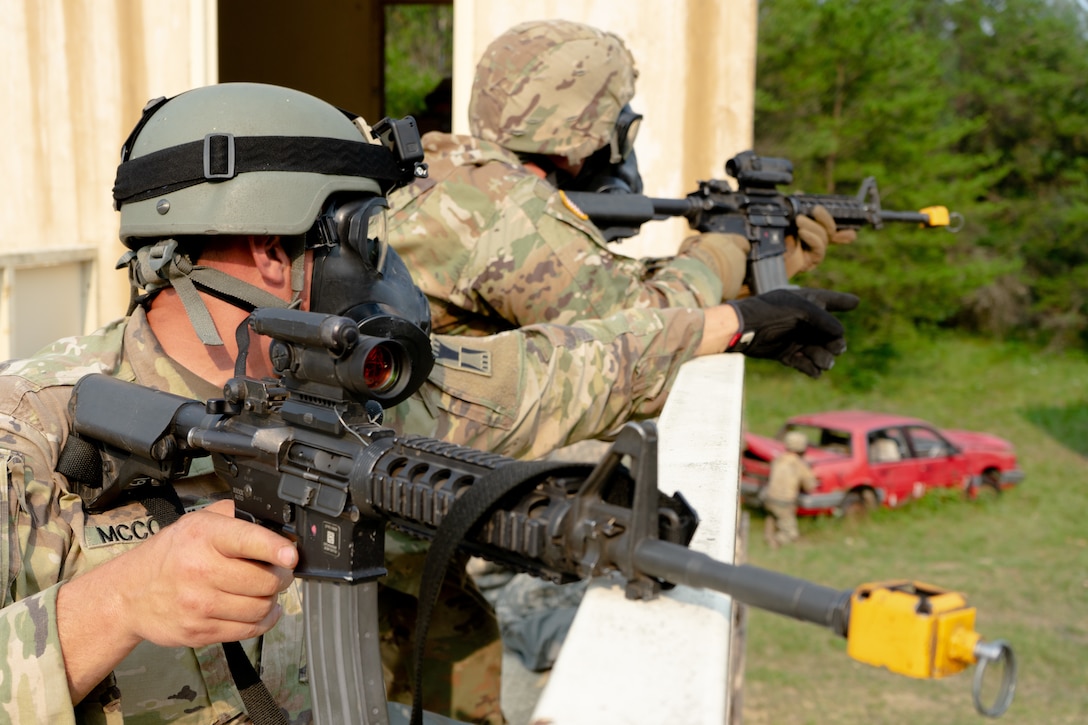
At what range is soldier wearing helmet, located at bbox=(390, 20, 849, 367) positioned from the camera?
3.36 meters

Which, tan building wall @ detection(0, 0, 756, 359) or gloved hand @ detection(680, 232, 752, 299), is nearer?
gloved hand @ detection(680, 232, 752, 299)

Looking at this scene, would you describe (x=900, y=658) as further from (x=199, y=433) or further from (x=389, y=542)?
(x=389, y=542)

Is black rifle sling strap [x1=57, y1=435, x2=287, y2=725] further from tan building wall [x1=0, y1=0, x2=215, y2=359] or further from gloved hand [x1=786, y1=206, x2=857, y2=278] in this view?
tan building wall [x1=0, y1=0, x2=215, y2=359]

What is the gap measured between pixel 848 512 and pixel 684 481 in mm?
13874

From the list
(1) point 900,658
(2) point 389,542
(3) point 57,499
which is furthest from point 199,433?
(1) point 900,658

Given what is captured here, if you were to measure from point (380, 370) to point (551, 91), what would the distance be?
7.45 ft

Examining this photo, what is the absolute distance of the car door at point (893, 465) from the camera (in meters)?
15.3

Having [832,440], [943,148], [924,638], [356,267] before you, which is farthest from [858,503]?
[924,638]

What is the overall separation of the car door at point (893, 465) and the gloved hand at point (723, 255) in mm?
11710

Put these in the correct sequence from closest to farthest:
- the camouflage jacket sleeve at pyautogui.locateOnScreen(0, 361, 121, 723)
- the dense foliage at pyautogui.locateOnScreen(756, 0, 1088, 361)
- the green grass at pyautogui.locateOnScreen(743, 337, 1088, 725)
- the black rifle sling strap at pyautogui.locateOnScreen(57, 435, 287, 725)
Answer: the camouflage jacket sleeve at pyautogui.locateOnScreen(0, 361, 121, 723) → the black rifle sling strap at pyautogui.locateOnScreen(57, 435, 287, 725) → the green grass at pyautogui.locateOnScreen(743, 337, 1088, 725) → the dense foliage at pyautogui.locateOnScreen(756, 0, 1088, 361)

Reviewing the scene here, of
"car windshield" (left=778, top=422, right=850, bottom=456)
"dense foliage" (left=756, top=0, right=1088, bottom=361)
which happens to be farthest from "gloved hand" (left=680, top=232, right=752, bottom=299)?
"dense foliage" (left=756, top=0, right=1088, bottom=361)

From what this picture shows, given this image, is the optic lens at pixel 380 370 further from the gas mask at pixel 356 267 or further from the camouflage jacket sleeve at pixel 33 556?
the camouflage jacket sleeve at pixel 33 556

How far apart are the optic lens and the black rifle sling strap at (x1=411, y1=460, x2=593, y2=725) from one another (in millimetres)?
304

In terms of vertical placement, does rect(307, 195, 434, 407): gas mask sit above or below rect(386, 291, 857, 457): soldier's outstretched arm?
above
